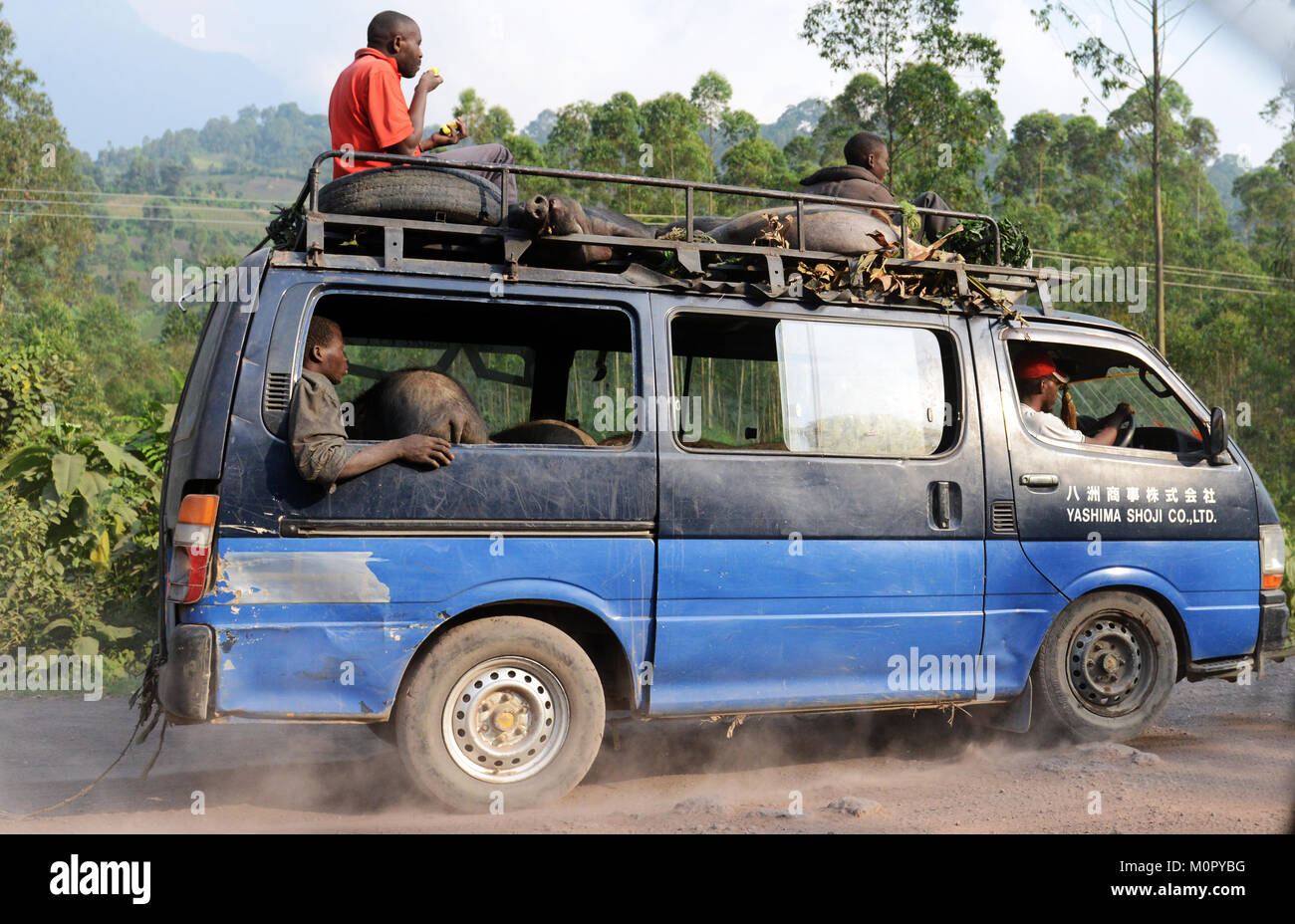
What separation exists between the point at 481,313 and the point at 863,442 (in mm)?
1788

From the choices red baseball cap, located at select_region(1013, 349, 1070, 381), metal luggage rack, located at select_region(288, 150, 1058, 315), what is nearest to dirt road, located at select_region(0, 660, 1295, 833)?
red baseball cap, located at select_region(1013, 349, 1070, 381)

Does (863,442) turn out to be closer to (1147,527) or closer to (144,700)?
(1147,527)

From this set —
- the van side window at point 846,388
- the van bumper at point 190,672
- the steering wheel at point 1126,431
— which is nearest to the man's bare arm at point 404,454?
the van bumper at point 190,672

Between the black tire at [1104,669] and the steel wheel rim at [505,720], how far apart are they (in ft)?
7.79

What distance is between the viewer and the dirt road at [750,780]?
4492 millimetres

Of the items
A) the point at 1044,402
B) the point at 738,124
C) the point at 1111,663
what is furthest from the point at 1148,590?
the point at 738,124

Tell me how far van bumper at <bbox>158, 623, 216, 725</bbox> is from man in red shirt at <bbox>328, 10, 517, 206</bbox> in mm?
2096

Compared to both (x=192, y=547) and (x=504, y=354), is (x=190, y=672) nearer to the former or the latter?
(x=192, y=547)

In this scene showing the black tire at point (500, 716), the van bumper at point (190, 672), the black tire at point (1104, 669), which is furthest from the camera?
the black tire at point (1104, 669)

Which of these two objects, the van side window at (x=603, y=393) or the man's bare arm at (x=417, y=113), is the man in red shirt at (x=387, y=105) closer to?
the man's bare arm at (x=417, y=113)

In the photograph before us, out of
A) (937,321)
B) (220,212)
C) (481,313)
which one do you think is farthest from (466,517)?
(220,212)

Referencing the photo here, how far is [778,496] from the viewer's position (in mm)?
4871

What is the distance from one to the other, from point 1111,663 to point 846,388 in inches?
75.4

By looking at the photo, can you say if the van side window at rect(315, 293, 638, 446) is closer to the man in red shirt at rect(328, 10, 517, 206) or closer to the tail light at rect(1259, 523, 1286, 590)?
the man in red shirt at rect(328, 10, 517, 206)
